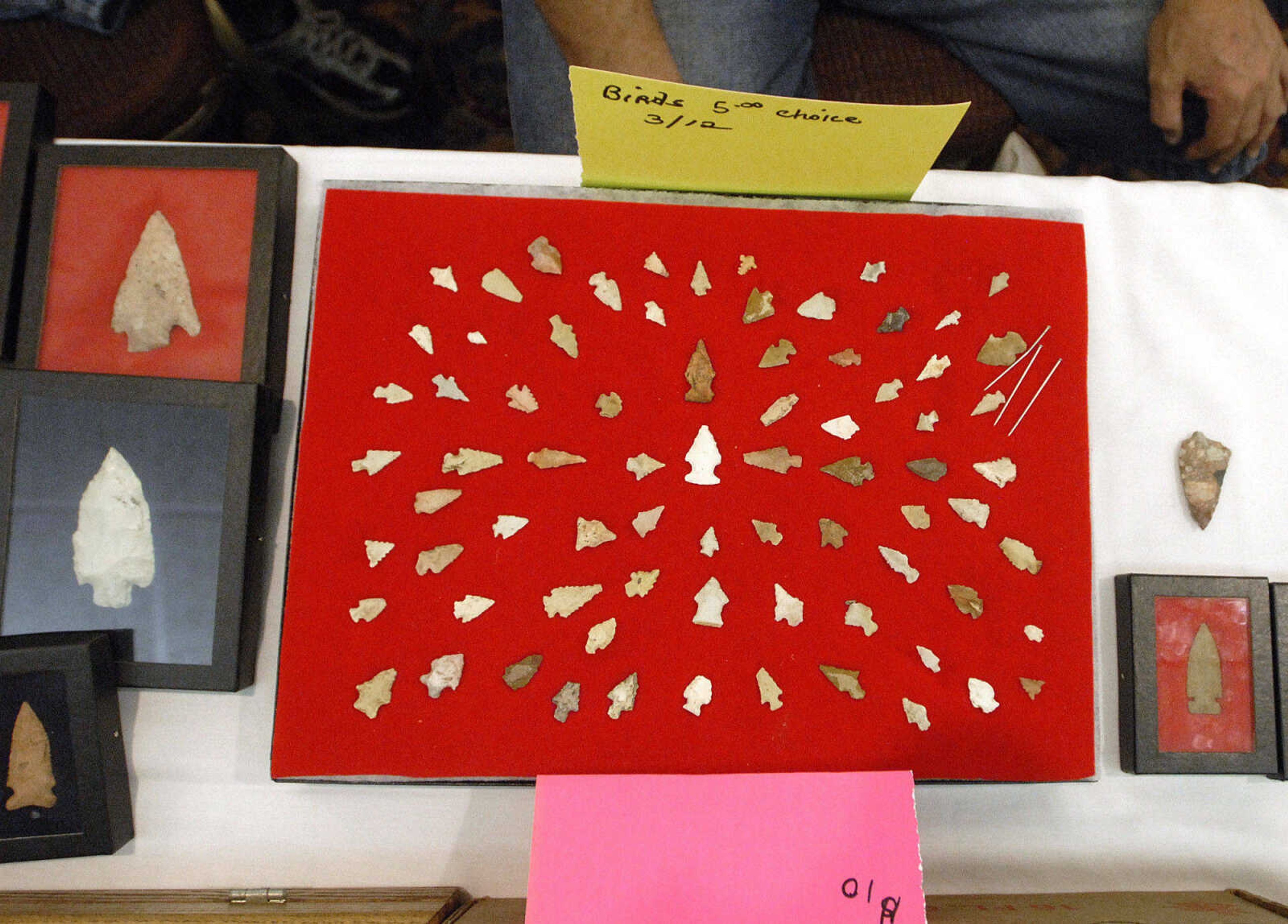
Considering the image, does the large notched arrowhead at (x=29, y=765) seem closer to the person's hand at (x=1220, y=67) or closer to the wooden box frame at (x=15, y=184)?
the wooden box frame at (x=15, y=184)

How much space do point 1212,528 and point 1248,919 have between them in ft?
0.98

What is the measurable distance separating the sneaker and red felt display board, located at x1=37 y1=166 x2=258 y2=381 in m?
0.72

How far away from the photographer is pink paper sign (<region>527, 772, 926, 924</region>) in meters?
0.53

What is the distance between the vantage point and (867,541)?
2.02 feet

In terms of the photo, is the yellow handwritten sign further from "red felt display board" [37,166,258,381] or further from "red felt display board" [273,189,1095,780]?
"red felt display board" [37,166,258,381]

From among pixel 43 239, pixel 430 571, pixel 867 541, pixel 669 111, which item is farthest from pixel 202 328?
pixel 867 541

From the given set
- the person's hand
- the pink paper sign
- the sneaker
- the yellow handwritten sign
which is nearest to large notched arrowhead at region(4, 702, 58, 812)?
the pink paper sign

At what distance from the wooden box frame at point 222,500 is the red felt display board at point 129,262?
25mm

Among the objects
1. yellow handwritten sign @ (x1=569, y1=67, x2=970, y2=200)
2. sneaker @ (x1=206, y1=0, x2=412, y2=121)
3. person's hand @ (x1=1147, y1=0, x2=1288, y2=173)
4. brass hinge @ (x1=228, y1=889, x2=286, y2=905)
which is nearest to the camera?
yellow handwritten sign @ (x1=569, y1=67, x2=970, y2=200)

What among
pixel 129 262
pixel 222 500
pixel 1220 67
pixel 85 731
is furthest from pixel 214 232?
pixel 1220 67

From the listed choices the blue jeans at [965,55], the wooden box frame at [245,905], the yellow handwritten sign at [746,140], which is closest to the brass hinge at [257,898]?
the wooden box frame at [245,905]

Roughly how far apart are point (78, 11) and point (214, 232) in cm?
49

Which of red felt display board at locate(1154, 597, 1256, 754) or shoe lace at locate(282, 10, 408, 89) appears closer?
red felt display board at locate(1154, 597, 1256, 754)

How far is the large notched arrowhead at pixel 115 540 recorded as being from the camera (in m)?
0.58
